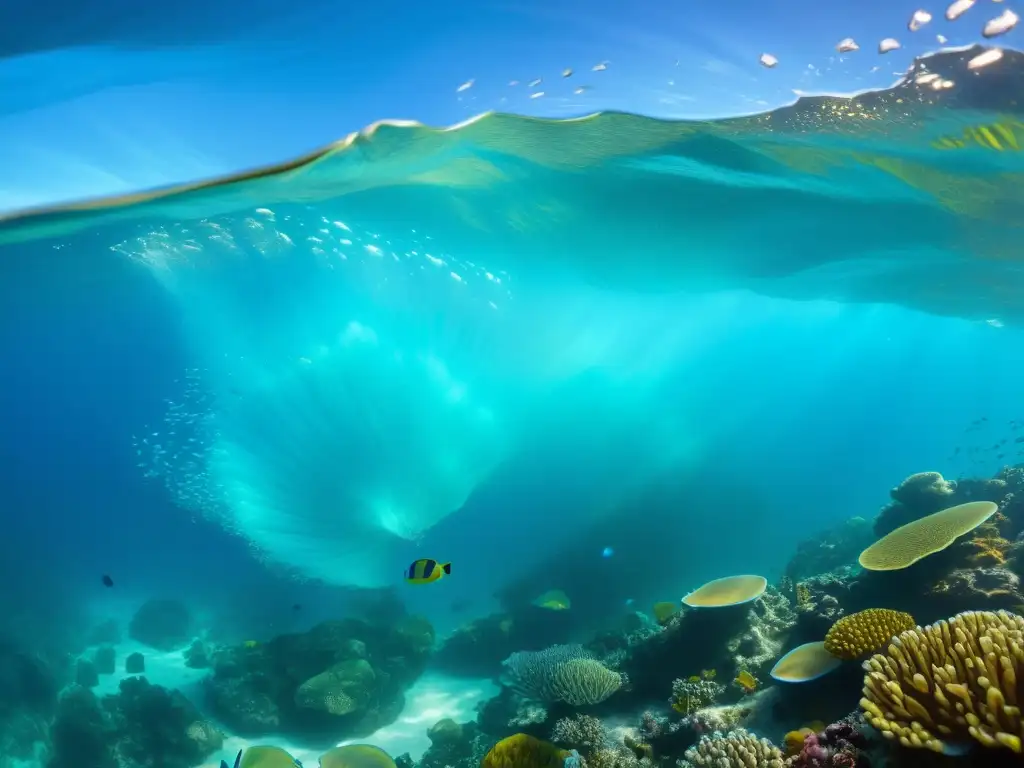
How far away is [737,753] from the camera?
441cm

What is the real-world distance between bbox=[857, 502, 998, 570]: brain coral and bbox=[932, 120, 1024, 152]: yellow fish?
372 inches

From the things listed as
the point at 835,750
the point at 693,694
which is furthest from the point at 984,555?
the point at 835,750

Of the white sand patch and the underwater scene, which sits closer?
the underwater scene

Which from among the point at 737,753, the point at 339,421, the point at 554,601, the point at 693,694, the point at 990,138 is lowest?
the point at 737,753

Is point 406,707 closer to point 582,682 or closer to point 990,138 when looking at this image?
point 582,682

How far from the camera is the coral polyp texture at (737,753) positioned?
169 inches

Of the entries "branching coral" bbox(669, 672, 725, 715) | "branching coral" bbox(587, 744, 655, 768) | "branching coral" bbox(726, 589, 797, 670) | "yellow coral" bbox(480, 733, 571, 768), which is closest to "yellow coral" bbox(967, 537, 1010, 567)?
"branching coral" bbox(726, 589, 797, 670)

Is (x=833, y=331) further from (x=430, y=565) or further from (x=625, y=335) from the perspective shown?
(x=430, y=565)

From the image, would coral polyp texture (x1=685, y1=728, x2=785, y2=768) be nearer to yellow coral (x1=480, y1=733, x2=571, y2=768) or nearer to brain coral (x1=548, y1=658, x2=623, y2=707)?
yellow coral (x1=480, y1=733, x2=571, y2=768)

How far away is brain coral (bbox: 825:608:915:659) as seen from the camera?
5.37 metres

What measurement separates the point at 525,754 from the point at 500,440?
26.8 meters

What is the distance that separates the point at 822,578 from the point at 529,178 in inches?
482

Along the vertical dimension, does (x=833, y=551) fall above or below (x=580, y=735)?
above

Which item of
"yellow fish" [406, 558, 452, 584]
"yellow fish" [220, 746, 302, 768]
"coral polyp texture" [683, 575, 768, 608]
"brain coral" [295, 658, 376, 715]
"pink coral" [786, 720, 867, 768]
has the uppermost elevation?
"brain coral" [295, 658, 376, 715]
